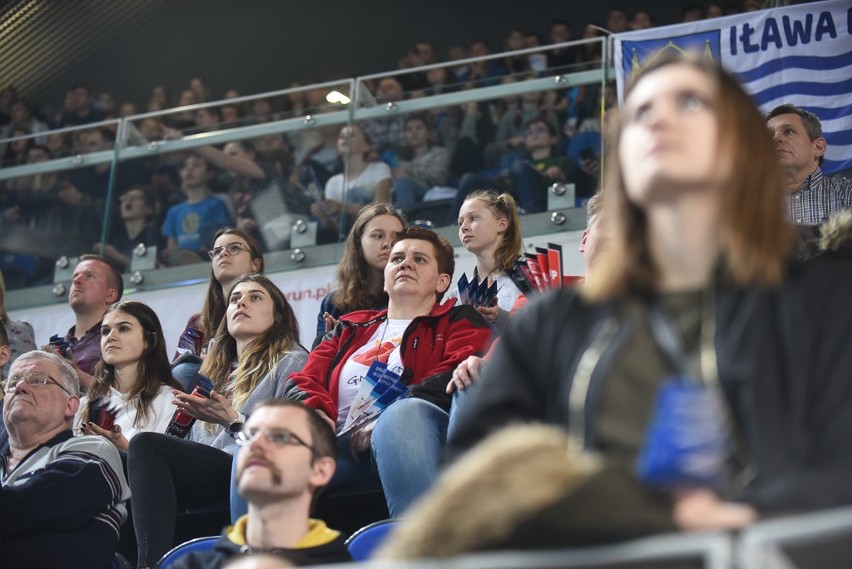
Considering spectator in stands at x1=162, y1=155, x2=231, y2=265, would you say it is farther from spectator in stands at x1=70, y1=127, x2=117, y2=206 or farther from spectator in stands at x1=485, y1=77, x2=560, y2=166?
spectator in stands at x1=485, y1=77, x2=560, y2=166

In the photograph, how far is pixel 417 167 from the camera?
6.16 metres

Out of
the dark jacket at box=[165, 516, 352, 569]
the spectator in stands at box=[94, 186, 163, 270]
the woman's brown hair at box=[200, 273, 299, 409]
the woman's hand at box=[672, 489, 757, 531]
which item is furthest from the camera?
the spectator in stands at box=[94, 186, 163, 270]

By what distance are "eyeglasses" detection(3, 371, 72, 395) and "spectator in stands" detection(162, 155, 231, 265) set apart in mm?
2425

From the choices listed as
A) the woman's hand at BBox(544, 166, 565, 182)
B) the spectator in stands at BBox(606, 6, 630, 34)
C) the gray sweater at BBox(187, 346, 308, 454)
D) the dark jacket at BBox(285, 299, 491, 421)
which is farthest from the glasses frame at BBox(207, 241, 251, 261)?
the spectator in stands at BBox(606, 6, 630, 34)

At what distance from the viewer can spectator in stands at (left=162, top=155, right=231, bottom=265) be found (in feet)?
21.1

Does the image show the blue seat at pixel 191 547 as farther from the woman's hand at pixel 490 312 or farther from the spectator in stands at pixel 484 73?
the spectator in stands at pixel 484 73

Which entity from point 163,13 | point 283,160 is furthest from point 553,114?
point 163,13

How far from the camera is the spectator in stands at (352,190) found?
243 inches

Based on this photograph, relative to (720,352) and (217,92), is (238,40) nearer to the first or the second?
(217,92)

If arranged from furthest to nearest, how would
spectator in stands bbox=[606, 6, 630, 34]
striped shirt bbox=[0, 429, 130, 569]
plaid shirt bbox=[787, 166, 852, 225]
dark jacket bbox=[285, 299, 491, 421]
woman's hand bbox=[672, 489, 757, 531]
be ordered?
spectator in stands bbox=[606, 6, 630, 34], plaid shirt bbox=[787, 166, 852, 225], dark jacket bbox=[285, 299, 491, 421], striped shirt bbox=[0, 429, 130, 569], woman's hand bbox=[672, 489, 757, 531]

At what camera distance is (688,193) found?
5.97ft

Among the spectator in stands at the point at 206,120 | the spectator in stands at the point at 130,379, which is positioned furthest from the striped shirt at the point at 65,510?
the spectator in stands at the point at 206,120

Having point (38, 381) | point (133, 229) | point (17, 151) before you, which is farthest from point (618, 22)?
point (38, 381)

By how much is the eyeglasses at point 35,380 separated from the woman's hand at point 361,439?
932 mm
